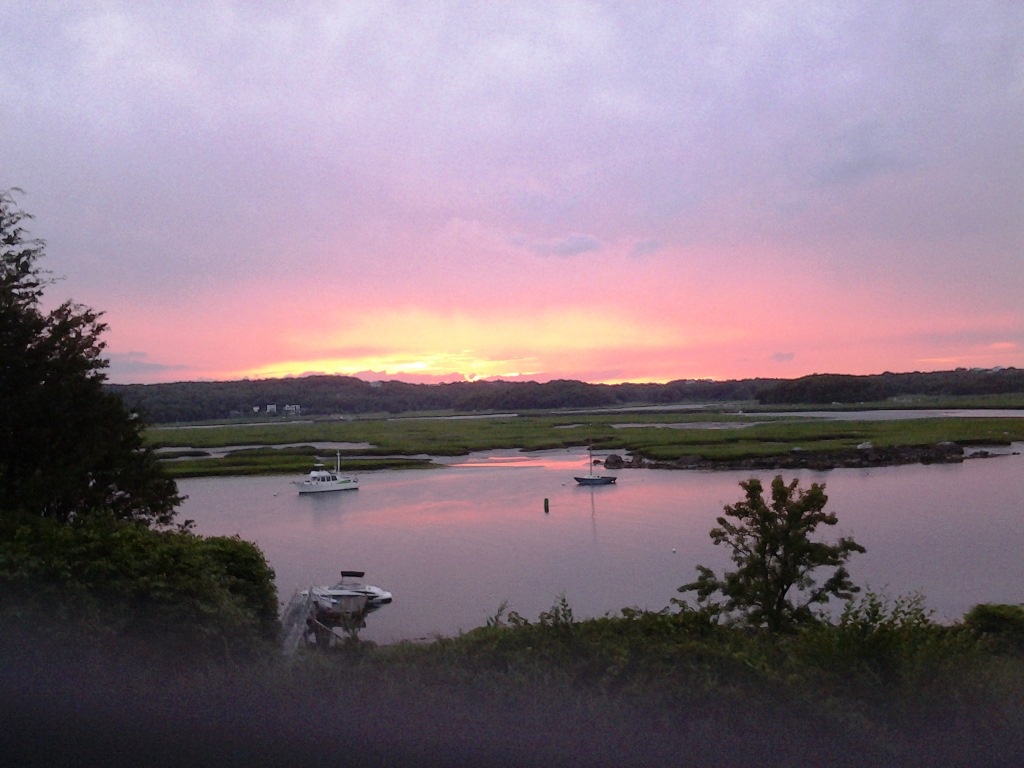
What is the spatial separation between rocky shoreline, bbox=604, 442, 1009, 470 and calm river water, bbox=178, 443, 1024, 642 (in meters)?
1.73

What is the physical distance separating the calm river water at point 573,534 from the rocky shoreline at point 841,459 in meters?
1.73

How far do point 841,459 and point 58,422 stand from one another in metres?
41.9

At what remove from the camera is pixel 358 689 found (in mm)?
5266

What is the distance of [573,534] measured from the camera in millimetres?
25828

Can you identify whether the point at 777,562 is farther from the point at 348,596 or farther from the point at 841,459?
the point at 841,459

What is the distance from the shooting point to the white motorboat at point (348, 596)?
16312 millimetres

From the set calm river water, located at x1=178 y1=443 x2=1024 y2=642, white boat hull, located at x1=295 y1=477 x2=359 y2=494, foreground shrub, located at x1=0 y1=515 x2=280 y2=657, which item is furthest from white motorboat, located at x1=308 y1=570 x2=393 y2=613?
white boat hull, located at x1=295 y1=477 x2=359 y2=494

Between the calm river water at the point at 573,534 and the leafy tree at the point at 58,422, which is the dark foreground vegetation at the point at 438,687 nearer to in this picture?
the leafy tree at the point at 58,422

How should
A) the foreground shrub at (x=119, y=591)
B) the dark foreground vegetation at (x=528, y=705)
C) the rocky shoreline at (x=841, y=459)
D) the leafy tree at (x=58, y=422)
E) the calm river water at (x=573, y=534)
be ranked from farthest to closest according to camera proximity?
the rocky shoreline at (x=841, y=459) → the calm river water at (x=573, y=534) → the leafy tree at (x=58, y=422) → the foreground shrub at (x=119, y=591) → the dark foreground vegetation at (x=528, y=705)

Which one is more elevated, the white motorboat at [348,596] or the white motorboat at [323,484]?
the white motorboat at [323,484]

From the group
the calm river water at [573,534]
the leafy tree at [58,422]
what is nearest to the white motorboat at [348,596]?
the calm river water at [573,534]

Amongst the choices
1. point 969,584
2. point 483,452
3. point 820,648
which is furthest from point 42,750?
point 483,452

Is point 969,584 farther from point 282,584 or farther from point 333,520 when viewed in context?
point 333,520

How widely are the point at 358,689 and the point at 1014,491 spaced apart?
33493 millimetres
